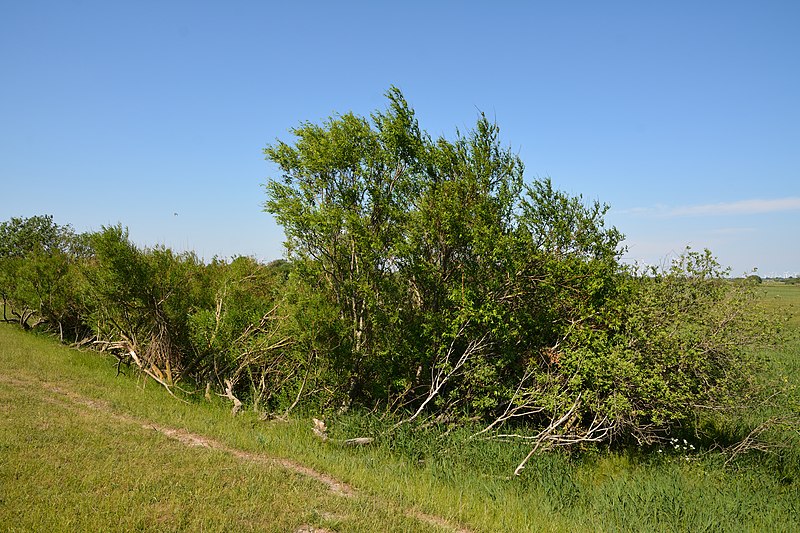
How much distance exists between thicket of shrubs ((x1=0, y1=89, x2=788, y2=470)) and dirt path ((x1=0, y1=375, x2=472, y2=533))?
97.5 inches

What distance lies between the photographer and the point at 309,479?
24.9 feet

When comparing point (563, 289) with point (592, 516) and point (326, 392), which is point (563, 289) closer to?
point (592, 516)

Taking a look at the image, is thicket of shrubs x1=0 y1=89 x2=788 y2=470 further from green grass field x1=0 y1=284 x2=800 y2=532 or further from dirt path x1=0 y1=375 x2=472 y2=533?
dirt path x1=0 y1=375 x2=472 y2=533

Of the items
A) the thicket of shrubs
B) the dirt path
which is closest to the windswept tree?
the thicket of shrubs

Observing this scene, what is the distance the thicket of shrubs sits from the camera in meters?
10.5

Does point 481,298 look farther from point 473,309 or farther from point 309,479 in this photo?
point 309,479

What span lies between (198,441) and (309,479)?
3129 millimetres

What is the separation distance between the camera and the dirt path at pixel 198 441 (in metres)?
6.85

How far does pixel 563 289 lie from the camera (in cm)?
1175

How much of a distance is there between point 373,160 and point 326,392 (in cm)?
581

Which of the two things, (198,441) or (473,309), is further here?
(473,309)

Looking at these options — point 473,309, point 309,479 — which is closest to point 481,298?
point 473,309

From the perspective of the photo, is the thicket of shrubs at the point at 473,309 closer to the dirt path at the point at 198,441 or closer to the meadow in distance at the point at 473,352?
the meadow in distance at the point at 473,352

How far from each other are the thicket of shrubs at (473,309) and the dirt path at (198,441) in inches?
97.5
